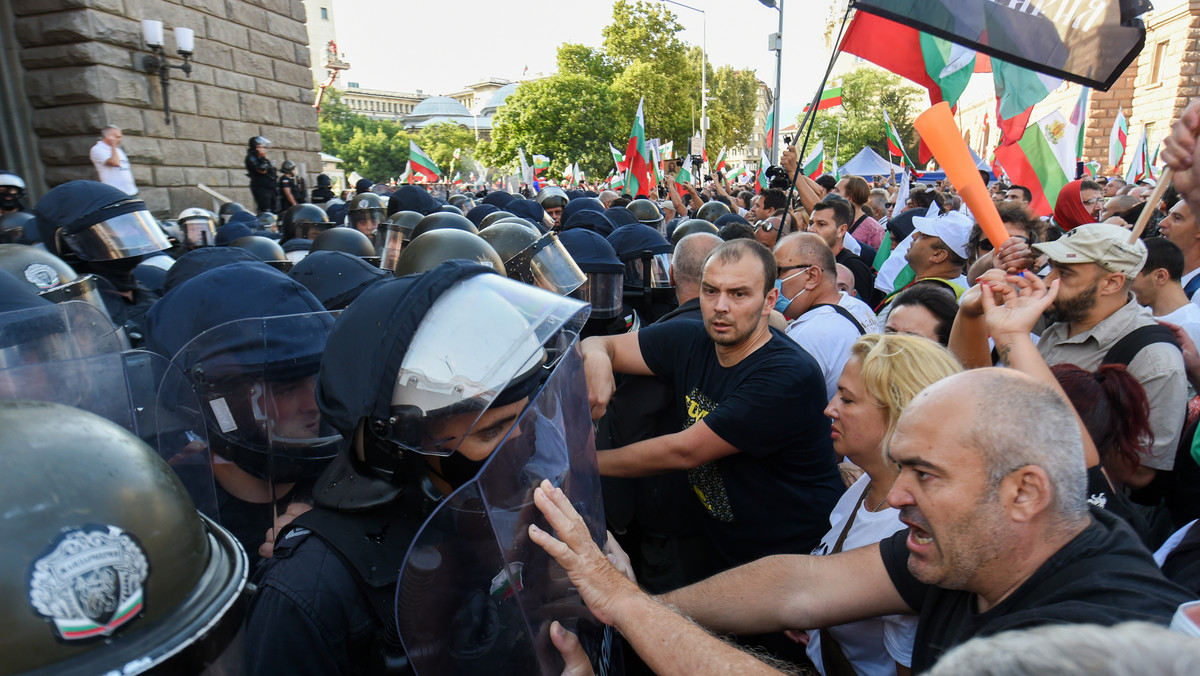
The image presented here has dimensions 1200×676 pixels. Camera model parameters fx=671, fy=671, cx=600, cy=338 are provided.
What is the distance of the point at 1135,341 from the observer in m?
3.33

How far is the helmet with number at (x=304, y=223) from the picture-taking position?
7.30 metres

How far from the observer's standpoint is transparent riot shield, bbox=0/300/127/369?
1841 mm

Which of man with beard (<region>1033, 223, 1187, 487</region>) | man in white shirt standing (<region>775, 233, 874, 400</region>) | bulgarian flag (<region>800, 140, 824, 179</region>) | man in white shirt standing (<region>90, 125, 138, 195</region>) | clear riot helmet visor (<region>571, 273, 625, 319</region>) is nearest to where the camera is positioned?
man with beard (<region>1033, 223, 1187, 487</region>)

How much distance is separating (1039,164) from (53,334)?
8.61 metres

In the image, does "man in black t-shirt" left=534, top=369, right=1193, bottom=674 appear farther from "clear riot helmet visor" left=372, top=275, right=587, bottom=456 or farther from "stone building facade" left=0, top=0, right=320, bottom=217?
"stone building facade" left=0, top=0, right=320, bottom=217

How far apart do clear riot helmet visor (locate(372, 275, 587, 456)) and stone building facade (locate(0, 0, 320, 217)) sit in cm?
967

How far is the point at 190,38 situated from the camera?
9.41 metres

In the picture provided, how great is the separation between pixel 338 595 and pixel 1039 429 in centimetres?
156

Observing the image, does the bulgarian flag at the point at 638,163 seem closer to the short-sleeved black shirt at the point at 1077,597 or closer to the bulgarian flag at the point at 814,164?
the bulgarian flag at the point at 814,164

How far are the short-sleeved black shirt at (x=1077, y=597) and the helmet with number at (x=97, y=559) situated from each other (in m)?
1.51

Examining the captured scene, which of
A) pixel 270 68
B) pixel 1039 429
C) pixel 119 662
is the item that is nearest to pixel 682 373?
pixel 1039 429

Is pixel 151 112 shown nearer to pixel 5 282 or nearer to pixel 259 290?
pixel 5 282

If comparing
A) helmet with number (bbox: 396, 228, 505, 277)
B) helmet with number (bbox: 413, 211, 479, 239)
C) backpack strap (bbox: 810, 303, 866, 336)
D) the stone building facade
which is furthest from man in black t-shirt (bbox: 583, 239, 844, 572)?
the stone building facade

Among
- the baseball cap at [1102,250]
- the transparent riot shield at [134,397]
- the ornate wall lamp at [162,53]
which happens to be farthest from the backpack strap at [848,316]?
the ornate wall lamp at [162,53]
